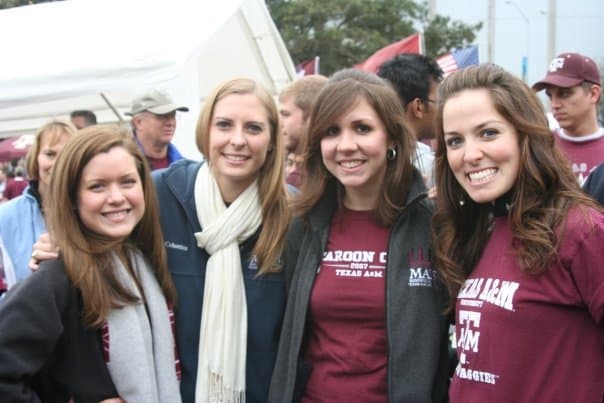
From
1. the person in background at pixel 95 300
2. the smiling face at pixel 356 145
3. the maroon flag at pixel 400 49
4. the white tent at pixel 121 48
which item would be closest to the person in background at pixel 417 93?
the smiling face at pixel 356 145

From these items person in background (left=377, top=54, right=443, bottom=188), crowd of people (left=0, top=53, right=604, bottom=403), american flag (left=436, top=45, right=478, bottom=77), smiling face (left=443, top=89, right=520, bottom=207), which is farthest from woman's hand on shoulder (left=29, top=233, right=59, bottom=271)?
american flag (left=436, top=45, right=478, bottom=77)

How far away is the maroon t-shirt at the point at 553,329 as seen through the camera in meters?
2.00

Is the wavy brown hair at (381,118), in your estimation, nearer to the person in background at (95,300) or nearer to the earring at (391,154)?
the earring at (391,154)

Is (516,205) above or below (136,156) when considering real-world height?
below

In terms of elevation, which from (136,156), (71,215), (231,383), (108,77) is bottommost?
(231,383)

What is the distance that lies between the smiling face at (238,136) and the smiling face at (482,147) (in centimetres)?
97

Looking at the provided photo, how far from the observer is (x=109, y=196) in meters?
2.58

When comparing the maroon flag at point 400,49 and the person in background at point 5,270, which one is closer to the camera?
the person in background at point 5,270

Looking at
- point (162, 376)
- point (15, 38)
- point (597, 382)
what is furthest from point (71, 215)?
point (15, 38)

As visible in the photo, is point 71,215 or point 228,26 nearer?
point 71,215

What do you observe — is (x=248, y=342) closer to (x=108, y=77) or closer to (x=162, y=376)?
(x=162, y=376)

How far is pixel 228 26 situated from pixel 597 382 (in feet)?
27.3

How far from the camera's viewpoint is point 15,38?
806 centimetres

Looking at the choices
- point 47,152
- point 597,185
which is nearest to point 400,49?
point 47,152
